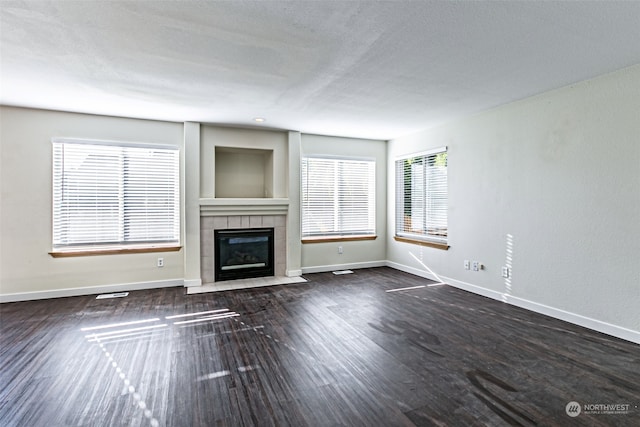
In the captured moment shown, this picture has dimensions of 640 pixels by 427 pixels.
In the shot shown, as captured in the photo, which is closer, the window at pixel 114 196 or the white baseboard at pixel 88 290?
the white baseboard at pixel 88 290

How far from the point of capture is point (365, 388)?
2.17 meters

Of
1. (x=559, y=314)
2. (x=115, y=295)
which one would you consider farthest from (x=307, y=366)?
(x=115, y=295)

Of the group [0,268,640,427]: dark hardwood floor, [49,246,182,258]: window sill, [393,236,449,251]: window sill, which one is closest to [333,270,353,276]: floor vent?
[393,236,449,251]: window sill

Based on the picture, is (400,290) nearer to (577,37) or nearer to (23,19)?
(577,37)

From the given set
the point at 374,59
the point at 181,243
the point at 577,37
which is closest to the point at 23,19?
the point at 374,59

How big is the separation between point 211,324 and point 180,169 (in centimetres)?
263

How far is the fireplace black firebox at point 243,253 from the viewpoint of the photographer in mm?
5160

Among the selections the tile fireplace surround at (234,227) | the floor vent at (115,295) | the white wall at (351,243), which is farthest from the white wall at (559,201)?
the floor vent at (115,295)

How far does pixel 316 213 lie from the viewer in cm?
583

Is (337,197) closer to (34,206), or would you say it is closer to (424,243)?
(424,243)

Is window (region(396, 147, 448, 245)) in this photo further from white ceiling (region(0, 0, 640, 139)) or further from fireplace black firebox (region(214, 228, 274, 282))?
fireplace black firebox (region(214, 228, 274, 282))

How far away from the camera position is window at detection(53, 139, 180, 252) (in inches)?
171

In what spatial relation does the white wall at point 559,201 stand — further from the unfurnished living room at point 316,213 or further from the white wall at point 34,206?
the white wall at point 34,206

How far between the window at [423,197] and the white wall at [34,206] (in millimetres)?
4657
